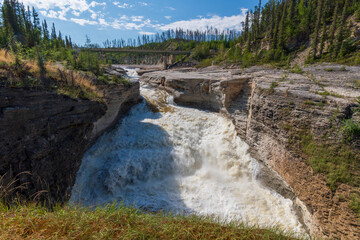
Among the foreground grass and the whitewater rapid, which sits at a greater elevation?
the foreground grass

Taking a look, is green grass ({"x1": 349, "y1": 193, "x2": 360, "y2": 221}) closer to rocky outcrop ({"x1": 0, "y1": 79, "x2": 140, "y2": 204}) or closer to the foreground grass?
the foreground grass

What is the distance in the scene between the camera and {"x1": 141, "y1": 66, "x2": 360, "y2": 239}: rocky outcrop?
6176 mm

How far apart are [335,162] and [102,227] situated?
778 centimetres

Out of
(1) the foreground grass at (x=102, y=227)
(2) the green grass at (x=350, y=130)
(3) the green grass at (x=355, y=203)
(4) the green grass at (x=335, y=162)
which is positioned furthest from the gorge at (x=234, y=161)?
(1) the foreground grass at (x=102, y=227)

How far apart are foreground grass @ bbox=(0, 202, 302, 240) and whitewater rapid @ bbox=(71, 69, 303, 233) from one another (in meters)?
3.34

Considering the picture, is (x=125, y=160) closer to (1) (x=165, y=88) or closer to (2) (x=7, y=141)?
(2) (x=7, y=141)

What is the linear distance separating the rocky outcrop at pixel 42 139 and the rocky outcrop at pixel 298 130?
29.6ft

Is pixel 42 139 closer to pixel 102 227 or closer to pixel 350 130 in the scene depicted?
pixel 102 227

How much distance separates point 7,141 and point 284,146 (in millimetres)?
10847

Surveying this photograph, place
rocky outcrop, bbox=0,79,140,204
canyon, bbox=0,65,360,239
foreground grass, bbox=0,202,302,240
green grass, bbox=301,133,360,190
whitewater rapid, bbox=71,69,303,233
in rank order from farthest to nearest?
whitewater rapid, bbox=71,69,303,233, green grass, bbox=301,133,360,190, canyon, bbox=0,65,360,239, rocky outcrop, bbox=0,79,140,204, foreground grass, bbox=0,202,302,240

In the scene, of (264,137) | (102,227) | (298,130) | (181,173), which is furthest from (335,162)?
(102,227)

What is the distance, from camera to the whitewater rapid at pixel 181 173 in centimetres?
778

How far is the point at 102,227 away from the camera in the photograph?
112 inches

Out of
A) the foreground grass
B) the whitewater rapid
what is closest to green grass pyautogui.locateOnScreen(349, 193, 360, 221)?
the whitewater rapid
